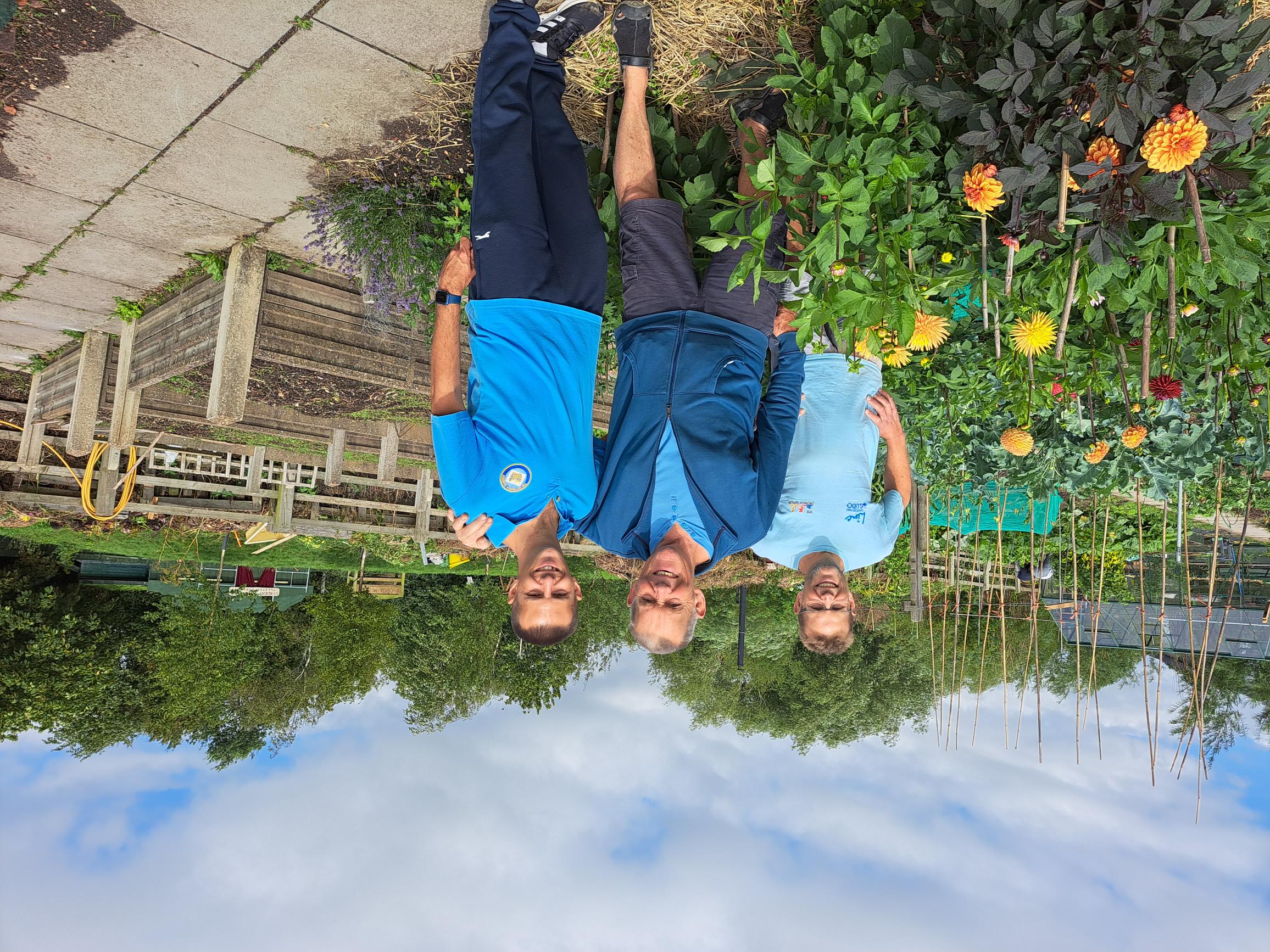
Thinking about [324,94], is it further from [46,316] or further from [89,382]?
[89,382]

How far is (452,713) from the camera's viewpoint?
14.8m

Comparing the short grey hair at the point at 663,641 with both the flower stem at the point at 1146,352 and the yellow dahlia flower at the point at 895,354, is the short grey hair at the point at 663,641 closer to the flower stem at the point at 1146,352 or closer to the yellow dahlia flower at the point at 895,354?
the yellow dahlia flower at the point at 895,354

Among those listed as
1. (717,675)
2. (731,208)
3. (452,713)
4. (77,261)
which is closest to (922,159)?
(731,208)

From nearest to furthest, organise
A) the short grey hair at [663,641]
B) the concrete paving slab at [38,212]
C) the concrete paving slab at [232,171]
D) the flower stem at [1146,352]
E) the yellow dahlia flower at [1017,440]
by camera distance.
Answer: the flower stem at [1146,352], the short grey hair at [663,641], the yellow dahlia flower at [1017,440], the concrete paving slab at [232,171], the concrete paving slab at [38,212]

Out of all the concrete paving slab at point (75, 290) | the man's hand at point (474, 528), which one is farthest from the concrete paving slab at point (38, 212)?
the man's hand at point (474, 528)

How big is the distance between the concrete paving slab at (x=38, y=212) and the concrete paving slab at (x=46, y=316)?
1.17m

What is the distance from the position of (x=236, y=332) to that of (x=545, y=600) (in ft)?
9.52

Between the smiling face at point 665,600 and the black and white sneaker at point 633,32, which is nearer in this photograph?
the smiling face at point 665,600

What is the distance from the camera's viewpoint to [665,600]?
2398mm

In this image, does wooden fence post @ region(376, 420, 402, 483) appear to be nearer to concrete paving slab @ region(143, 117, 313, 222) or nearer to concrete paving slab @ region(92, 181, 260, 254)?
concrete paving slab @ region(92, 181, 260, 254)

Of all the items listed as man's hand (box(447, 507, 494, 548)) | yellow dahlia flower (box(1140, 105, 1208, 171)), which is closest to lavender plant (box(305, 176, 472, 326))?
man's hand (box(447, 507, 494, 548))

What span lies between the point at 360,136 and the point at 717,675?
523 inches

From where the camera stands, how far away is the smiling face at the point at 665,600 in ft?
7.88

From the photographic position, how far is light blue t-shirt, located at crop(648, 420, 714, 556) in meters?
2.54
